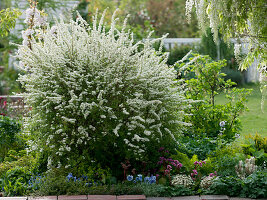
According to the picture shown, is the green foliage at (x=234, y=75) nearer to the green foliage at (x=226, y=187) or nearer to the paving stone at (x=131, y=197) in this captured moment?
the green foliage at (x=226, y=187)

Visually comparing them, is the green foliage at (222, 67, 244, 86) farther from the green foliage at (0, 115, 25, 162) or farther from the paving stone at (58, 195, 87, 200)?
the paving stone at (58, 195, 87, 200)

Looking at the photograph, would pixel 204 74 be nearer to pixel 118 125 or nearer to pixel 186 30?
pixel 118 125

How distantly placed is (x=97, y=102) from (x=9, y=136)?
1.66m

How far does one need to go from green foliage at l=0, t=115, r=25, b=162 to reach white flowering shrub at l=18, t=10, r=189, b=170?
2.43 ft

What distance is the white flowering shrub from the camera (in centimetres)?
374

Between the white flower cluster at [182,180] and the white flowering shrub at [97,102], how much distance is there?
1.41 feet

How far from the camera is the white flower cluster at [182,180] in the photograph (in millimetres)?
3445

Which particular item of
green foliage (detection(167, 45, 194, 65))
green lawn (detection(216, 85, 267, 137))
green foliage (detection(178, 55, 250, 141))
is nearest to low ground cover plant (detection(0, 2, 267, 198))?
green foliage (detection(178, 55, 250, 141))

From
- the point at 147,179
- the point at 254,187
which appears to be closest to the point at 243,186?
the point at 254,187

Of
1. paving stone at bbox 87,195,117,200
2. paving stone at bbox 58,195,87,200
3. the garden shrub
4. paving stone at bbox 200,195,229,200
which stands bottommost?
paving stone at bbox 200,195,229,200

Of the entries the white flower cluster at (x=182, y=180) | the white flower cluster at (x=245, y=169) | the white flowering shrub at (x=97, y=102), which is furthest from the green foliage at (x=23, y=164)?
the white flower cluster at (x=245, y=169)

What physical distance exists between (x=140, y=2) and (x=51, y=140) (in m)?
17.2

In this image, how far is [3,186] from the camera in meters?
3.65

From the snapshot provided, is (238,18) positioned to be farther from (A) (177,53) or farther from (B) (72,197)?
(A) (177,53)
